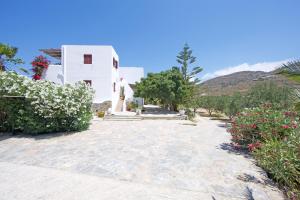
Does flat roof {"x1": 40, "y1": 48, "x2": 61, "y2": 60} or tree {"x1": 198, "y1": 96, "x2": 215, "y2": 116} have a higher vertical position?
flat roof {"x1": 40, "y1": 48, "x2": 61, "y2": 60}

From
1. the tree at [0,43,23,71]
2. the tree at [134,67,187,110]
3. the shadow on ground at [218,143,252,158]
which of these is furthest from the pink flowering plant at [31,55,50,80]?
the shadow on ground at [218,143,252,158]

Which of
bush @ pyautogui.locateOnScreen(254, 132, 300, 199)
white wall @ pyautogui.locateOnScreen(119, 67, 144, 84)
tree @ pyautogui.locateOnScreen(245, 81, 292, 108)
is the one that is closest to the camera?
bush @ pyautogui.locateOnScreen(254, 132, 300, 199)

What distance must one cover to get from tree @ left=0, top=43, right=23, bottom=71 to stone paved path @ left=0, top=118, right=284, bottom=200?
8517mm

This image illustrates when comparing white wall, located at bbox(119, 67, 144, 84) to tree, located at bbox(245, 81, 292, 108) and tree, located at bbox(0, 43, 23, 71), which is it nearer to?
tree, located at bbox(0, 43, 23, 71)

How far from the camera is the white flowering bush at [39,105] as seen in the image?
25.4 feet

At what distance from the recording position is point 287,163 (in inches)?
145

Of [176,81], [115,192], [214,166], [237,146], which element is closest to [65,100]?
[115,192]

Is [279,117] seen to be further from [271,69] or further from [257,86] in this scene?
[257,86]

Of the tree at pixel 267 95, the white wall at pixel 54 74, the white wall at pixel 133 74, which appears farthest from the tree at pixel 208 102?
the white wall at pixel 54 74

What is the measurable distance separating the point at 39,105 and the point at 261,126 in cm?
866

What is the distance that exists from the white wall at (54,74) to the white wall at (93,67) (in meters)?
0.50

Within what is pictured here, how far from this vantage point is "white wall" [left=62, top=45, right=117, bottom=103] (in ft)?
50.5

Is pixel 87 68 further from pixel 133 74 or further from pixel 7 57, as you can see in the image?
pixel 133 74

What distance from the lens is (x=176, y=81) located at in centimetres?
1648
